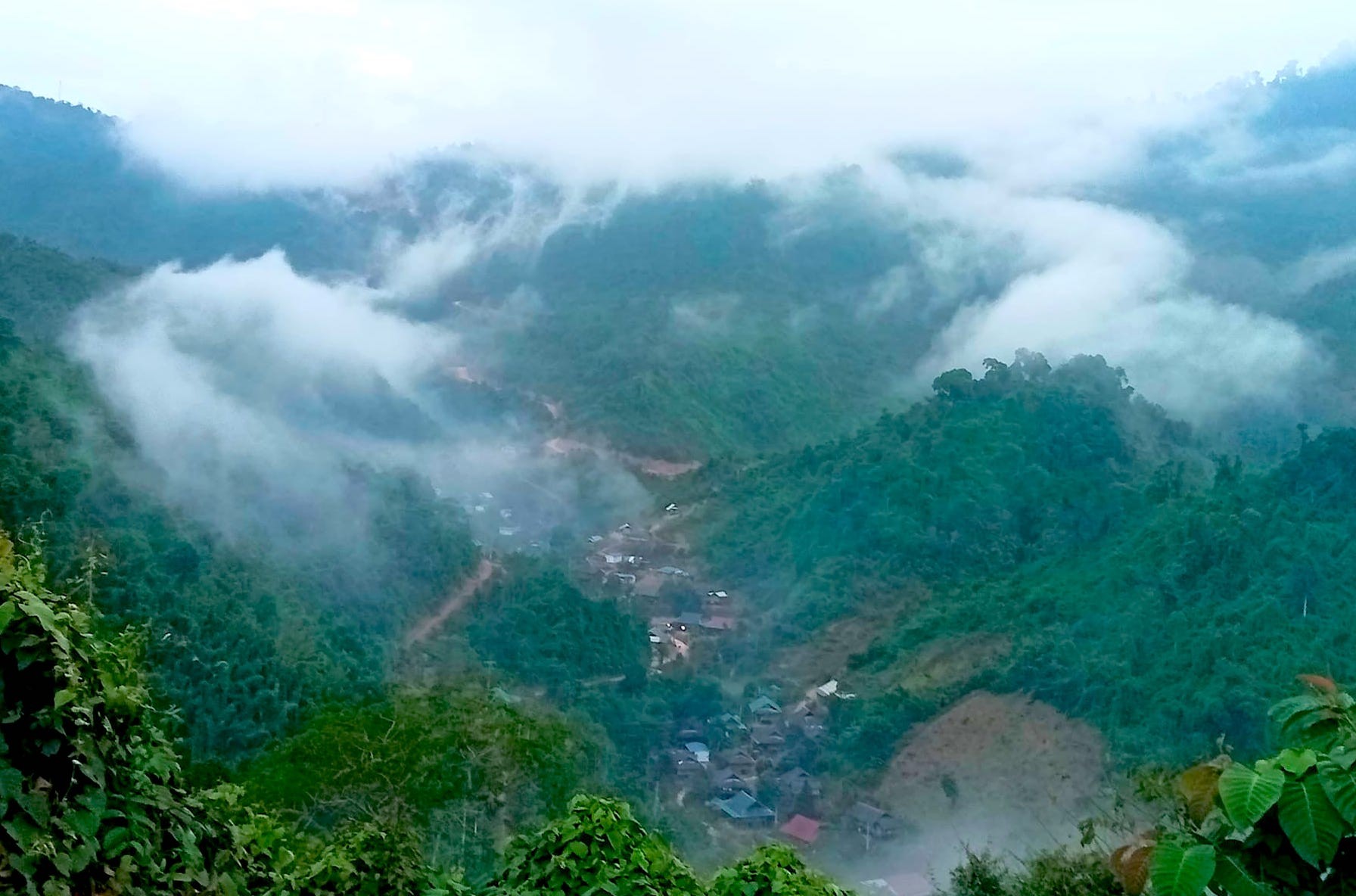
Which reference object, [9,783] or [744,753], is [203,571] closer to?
[744,753]

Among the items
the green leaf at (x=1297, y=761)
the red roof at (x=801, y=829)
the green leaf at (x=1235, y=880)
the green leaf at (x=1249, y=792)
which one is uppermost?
the red roof at (x=801, y=829)

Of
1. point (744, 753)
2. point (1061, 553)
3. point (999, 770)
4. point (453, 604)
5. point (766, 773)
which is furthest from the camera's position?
point (1061, 553)

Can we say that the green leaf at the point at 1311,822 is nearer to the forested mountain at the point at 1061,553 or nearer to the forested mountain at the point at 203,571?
the forested mountain at the point at 203,571

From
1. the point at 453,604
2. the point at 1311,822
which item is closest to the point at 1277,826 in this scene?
the point at 1311,822

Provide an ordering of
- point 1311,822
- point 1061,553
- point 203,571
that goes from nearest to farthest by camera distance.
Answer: point 1311,822 → point 203,571 → point 1061,553

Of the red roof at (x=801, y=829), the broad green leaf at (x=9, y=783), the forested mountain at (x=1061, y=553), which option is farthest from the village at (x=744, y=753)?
the broad green leaf at (x=9, y=783)
